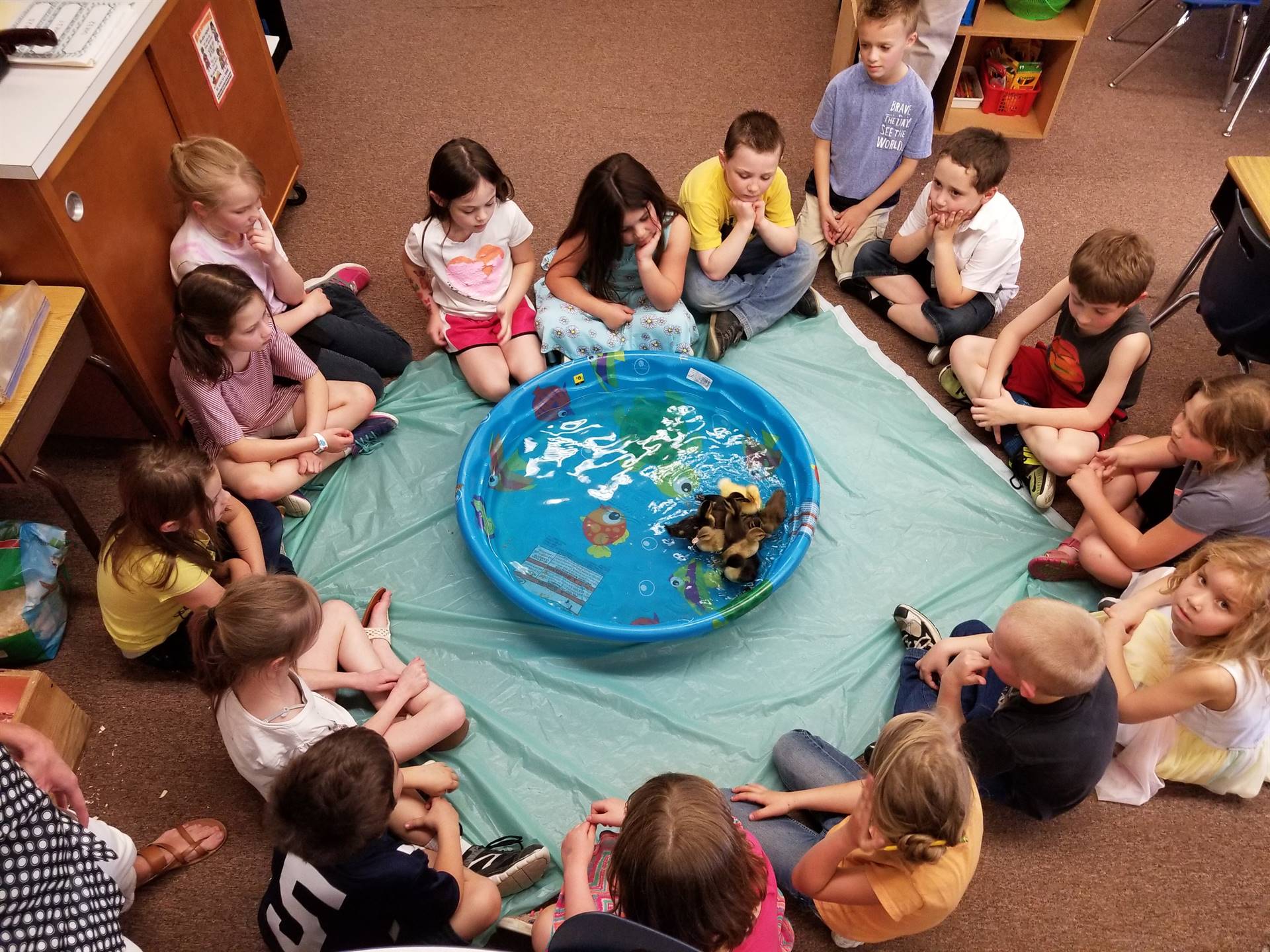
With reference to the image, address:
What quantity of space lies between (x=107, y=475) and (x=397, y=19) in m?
3.01

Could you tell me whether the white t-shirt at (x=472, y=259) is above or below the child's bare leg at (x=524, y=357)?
Answer: above

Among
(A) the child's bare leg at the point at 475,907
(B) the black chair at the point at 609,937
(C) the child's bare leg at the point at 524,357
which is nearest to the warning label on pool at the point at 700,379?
(C) the child's bare leg at the point at 524,357

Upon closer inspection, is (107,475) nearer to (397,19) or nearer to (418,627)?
(418,627)

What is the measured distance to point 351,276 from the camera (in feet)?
11.2

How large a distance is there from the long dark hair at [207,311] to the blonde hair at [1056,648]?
6.69 feet

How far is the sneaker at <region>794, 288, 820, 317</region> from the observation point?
3.40m

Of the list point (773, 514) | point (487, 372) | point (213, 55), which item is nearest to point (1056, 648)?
point (773, 514)

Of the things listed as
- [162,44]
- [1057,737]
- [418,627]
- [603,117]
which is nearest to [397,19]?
[603,117]

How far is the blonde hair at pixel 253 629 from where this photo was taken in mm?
1849

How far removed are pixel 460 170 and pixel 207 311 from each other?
0.82 m

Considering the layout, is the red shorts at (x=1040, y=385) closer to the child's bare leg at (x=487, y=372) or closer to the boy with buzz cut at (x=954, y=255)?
the boy with buzz cut at (x=954, y=255)

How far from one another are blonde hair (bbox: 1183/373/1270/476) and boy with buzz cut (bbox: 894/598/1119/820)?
25.4 inches

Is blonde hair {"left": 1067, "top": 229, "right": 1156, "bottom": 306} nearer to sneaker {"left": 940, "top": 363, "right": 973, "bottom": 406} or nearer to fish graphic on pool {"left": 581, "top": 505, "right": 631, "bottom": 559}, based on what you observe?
sneaker {"left": 940, "top": 363, "right": 973, "bottom": 406}

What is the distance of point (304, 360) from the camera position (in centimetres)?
280
